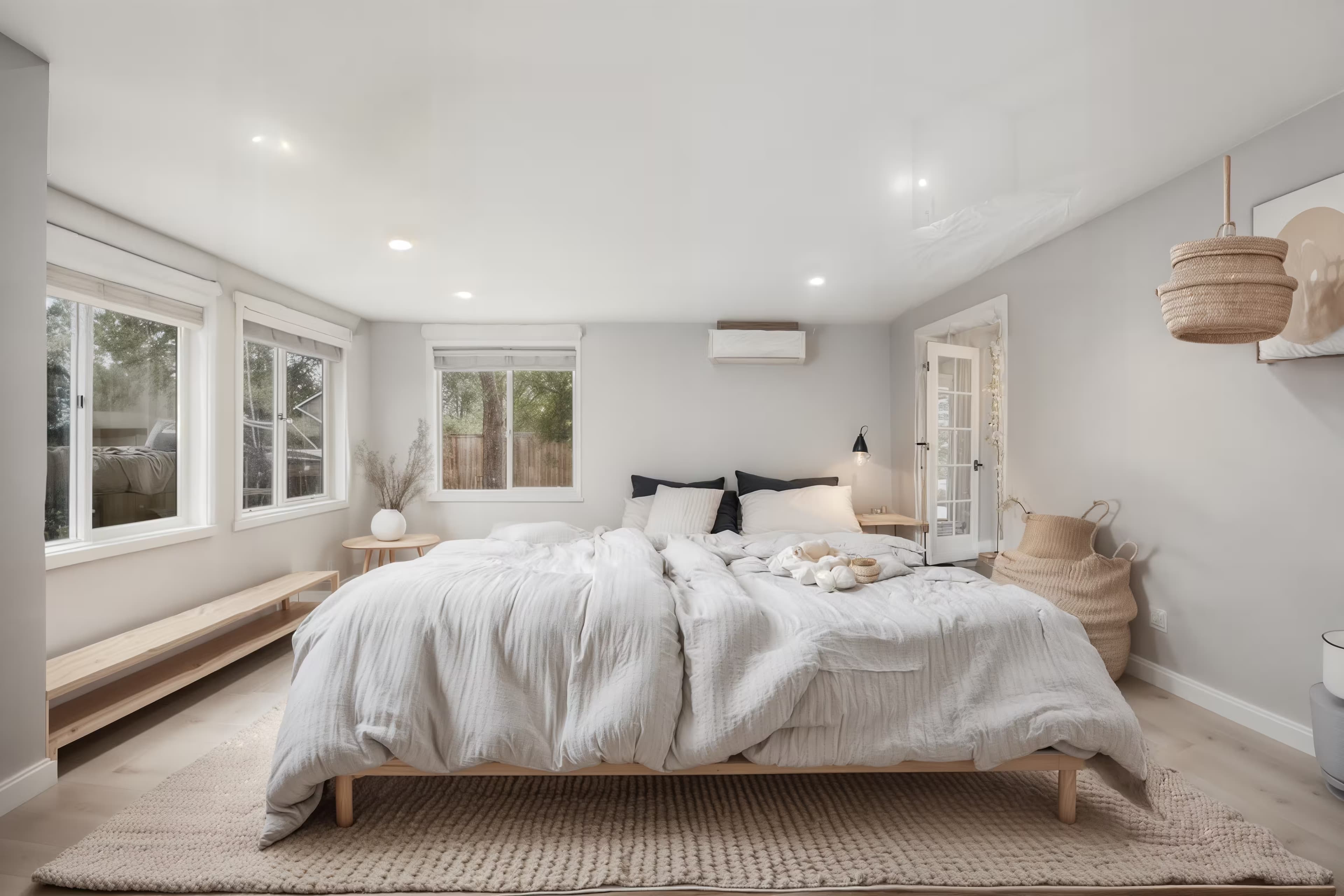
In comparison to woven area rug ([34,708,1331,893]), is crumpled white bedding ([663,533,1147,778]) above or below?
above

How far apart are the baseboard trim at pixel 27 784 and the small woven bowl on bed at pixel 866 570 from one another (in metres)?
2.81

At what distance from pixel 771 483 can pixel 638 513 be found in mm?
1097

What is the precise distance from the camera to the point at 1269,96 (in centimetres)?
206

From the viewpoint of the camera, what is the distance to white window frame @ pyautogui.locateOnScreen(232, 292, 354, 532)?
362 cm

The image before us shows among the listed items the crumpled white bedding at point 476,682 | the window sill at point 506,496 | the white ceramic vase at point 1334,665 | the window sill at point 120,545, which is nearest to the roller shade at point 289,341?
the window sill at point 120,545

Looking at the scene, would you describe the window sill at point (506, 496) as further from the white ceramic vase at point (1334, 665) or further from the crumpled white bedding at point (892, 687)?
the white ceramic vase at point (1334, 665)

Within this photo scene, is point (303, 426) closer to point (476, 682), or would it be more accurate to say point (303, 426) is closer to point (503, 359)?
point (503, 359)

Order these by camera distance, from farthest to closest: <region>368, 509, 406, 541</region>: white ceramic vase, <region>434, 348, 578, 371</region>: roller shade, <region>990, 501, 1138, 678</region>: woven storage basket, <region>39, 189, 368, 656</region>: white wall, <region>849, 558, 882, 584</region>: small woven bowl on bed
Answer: <region>434, 348, 578, 371</region>: roller shade < <region>368, 509, 406, 541</region>: white ceramic vase < <region>990, 501, 1138, 678</region>: woven storage basket < <region>39, 189, 368, 656</region>: white wall < <region>849, 558, 882, 584</region>: small woven bowl on bed

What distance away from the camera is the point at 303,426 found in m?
4.48

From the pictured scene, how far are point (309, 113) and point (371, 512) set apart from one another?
379 centimetres

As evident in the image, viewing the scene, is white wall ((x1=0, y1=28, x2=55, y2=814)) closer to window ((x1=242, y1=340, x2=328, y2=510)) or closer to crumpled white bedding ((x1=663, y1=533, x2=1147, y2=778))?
window ((x1=242, y1=340, x2=328, y2=510))

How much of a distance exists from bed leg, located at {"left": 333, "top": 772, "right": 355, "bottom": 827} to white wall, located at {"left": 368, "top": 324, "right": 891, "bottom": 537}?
3431 mm

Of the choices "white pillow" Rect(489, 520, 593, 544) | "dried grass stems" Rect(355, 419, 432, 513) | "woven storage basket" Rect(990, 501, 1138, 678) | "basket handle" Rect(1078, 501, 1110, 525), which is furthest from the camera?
"dried grass stems" Rect(355, 419, 432, 513)

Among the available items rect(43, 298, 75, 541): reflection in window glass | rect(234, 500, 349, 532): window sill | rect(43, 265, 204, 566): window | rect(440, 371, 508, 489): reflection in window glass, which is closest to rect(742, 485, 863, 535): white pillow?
rect(440, 371, 508, 489): reflection in window glass
